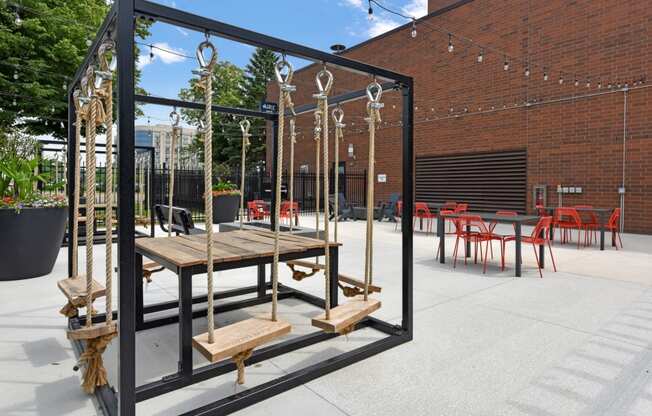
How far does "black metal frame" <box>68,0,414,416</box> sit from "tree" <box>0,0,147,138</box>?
11.8 m

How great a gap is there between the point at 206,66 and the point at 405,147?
1352 millimetres

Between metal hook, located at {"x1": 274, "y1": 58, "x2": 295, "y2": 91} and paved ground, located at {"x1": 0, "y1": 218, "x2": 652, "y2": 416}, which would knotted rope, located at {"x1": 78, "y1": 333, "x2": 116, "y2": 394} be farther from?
metal hook, located at {"x1": 274, "y1": 58, "x2": 295, "y2": 91}

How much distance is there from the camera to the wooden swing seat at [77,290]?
2068mm

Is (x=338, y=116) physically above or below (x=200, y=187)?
above

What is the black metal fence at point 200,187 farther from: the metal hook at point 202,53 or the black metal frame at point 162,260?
the metal hook at point 202,53

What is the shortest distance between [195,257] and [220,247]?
331mm

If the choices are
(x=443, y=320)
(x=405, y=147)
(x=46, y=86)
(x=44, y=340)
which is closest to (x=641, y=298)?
(x=443, y=320)

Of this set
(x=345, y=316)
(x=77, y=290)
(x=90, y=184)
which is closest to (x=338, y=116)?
(x=345, y=316)

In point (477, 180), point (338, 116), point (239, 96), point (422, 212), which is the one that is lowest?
point (422, 212)

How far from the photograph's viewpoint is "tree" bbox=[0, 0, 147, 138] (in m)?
11.7

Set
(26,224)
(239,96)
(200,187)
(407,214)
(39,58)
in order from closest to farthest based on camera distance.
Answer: (407,214) → (26,224) → (39,58) → (200,187) → (239,96)

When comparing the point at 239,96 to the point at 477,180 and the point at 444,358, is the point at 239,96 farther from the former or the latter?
the point at 444,358

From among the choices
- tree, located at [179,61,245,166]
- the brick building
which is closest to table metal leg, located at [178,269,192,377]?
the brick building

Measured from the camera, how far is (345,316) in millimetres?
2057
